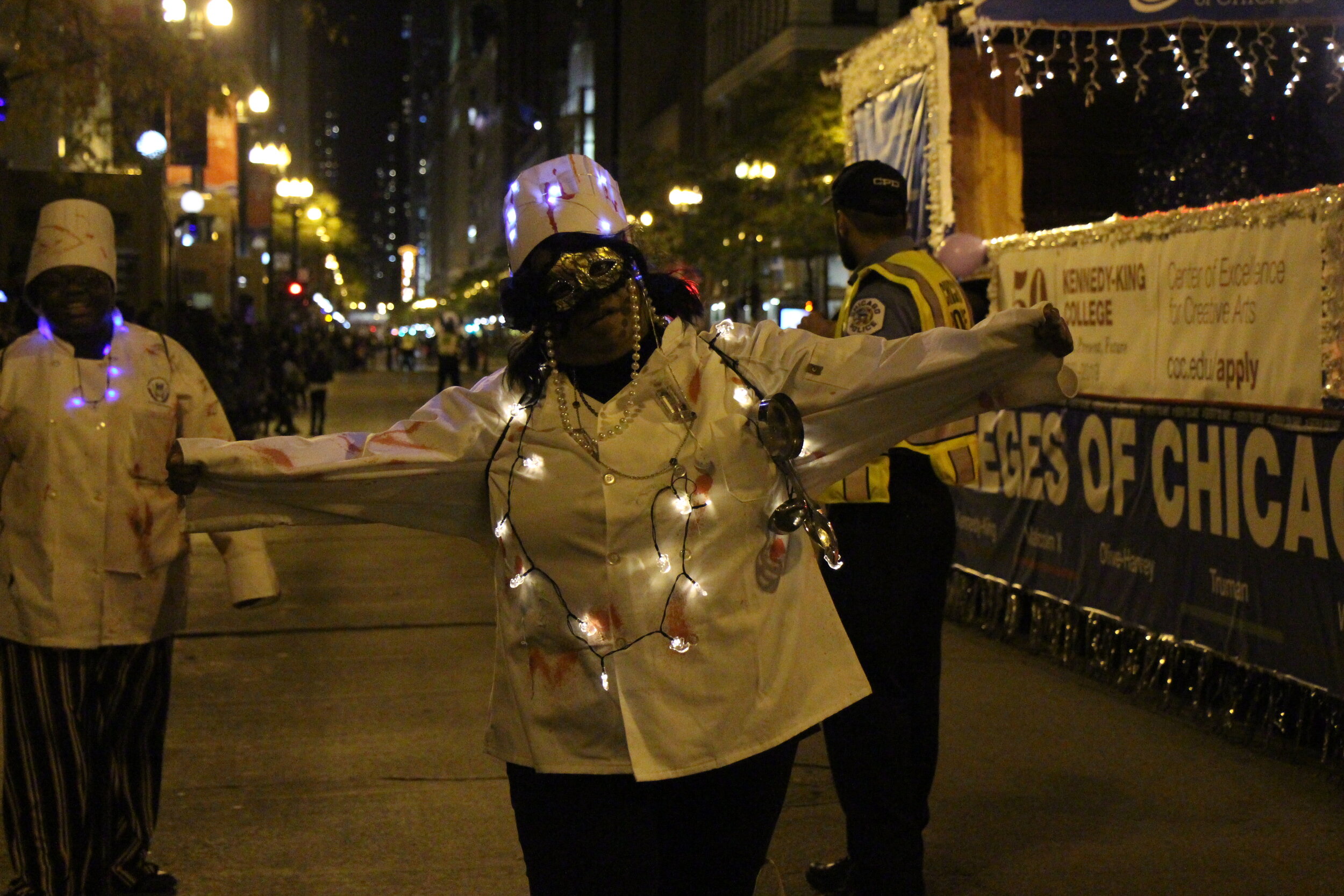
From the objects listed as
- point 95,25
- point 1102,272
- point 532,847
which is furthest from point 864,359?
point 95,25

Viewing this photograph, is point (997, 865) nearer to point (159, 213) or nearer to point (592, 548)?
point (592, 548)

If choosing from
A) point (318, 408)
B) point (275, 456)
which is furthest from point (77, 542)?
point (318, 408)

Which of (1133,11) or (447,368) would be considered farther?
(447,368)

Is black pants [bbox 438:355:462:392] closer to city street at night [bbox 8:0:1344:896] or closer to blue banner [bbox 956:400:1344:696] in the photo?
city street at night [bbox 8:0:1344:896]

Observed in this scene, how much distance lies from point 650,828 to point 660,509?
0.58m

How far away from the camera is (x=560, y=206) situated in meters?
2.88

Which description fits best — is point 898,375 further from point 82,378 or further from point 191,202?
point 191,202

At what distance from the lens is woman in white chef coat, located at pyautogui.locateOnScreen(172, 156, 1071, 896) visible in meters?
2.76

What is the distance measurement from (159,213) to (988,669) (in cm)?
1966

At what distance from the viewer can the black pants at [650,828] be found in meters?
2.75

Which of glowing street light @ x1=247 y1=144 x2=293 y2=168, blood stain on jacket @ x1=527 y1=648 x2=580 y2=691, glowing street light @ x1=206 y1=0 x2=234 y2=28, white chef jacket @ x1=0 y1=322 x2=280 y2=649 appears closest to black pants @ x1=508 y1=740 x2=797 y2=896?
blood stain on jacket @ x1=527 y1=648 x2=580 y2=691

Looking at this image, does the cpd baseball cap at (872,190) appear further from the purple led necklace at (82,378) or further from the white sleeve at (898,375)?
the purple led necklace at (82,378)

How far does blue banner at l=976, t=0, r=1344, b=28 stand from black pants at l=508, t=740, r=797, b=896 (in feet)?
19.4

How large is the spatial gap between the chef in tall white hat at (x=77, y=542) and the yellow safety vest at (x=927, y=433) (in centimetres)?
190
